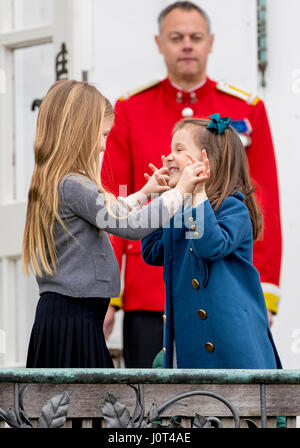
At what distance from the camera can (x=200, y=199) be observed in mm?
2719

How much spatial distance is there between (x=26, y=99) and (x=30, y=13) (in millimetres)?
366

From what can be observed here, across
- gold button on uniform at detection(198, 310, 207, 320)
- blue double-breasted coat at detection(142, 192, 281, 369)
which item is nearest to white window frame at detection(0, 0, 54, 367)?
blue double-breasted coat at detection(142, 192, 281, 369)

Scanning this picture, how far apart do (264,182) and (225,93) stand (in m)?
0.38

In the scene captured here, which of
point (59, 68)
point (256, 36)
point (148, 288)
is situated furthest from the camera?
point (256, 36)

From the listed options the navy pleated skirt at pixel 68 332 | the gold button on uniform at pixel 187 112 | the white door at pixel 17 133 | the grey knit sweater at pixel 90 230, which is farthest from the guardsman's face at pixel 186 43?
the navy pleated skirt at pixel 68 332

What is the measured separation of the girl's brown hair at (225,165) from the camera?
9.51 ft

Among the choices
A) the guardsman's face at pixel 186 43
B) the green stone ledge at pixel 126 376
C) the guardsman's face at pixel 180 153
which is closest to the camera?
the green stone ledge at pixel 126 376

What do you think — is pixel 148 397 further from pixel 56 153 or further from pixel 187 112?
pixel 187 112

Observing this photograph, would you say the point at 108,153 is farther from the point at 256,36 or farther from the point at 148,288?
the point at 256,36

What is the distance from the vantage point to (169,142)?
3.86 meters

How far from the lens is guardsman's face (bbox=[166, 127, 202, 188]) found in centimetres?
285

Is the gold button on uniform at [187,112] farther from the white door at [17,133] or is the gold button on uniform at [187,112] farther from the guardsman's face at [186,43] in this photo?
the white door at [17,133]

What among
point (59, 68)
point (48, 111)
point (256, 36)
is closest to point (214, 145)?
point (48, 111)

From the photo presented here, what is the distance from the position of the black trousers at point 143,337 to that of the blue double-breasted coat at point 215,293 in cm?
87
